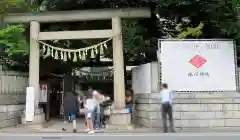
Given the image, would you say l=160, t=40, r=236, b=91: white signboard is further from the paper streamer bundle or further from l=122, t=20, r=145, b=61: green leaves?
Result: l=122, t=20, r=145, b=61: green leaves

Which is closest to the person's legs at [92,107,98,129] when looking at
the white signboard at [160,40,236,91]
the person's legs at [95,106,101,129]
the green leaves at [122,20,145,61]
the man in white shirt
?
the person's legs at [95,106,101,129]

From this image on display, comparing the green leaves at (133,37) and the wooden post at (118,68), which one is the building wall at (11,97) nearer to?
the wooden post at (118,68)

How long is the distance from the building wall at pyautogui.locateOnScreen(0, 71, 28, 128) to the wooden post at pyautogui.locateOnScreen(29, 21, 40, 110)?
49.3 inches

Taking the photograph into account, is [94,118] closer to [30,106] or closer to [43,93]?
[30,106]

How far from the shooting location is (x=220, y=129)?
14797 mm

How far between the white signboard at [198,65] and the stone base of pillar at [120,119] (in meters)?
2.18

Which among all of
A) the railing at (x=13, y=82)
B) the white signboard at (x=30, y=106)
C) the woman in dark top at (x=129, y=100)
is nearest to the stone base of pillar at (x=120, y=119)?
the woman in dark top at (x=129, y=100)

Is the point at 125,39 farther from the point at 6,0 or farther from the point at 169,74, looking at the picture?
the point at 6,0

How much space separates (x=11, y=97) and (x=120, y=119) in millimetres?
5422

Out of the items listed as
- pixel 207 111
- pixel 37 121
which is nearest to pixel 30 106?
pixel 37 121

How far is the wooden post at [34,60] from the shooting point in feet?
54.6

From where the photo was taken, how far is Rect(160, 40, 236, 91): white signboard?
15492mm

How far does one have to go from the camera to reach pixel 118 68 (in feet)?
52.9

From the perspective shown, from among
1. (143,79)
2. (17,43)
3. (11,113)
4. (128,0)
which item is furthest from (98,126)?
(128,0)
